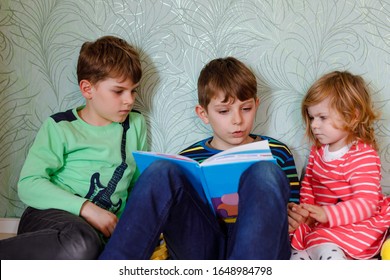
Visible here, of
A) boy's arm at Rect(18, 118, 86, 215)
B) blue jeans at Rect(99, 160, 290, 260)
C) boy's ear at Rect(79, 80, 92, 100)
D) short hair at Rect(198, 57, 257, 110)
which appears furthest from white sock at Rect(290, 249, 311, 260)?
boy's ear at Rect(79, 80, 92, 100)

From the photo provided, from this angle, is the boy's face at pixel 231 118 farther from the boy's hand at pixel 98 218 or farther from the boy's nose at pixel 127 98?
the boy's hand at pixel 98 218

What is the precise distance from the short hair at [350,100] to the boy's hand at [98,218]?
64 centimetres

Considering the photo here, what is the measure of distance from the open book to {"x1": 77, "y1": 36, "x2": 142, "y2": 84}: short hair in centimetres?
30

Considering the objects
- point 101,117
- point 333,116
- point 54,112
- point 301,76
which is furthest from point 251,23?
point 54,112

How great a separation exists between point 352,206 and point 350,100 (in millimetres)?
295

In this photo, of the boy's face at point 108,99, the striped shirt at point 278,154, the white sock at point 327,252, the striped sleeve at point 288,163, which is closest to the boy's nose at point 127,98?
the boy's face at point 108,99

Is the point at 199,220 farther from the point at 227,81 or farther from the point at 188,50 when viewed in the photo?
the point at 188,50

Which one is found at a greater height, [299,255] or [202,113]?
[202,113]

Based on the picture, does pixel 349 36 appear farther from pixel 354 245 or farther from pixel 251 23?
pixel 354 245

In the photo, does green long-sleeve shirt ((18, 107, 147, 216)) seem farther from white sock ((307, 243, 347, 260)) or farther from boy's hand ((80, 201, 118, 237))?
white sock ((307, 243, 347, 260))

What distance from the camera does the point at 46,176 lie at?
1.24 meters

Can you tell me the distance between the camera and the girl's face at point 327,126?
125cm

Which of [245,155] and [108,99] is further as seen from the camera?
[108,99]

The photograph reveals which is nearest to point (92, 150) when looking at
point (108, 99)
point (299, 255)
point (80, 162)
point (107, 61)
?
point (80, 162)
